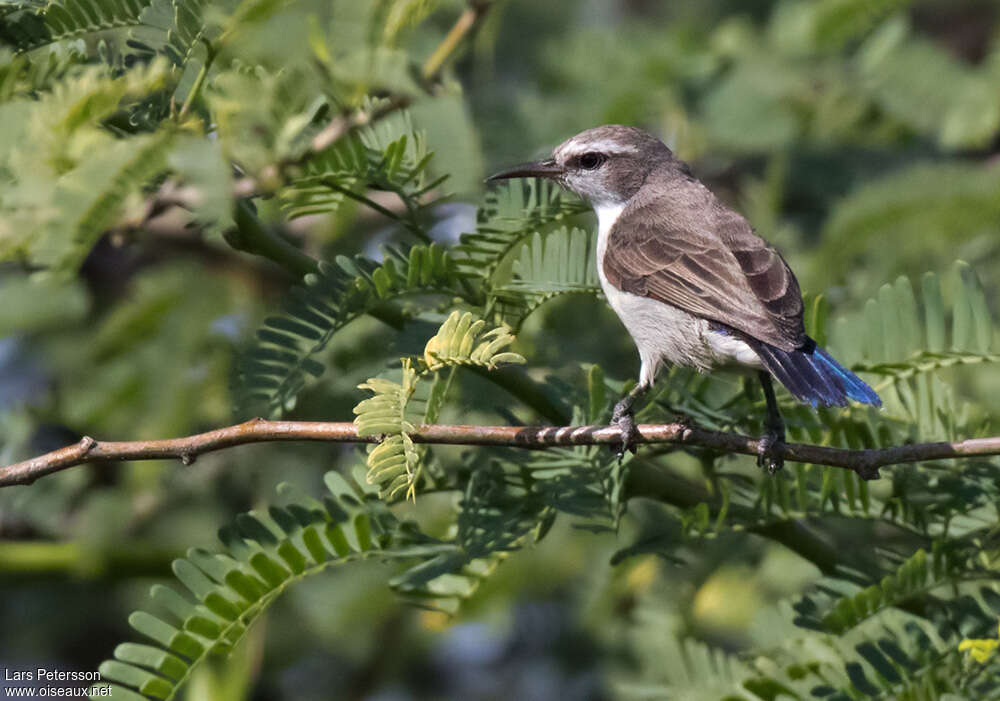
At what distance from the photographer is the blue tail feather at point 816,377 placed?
240 centimetres

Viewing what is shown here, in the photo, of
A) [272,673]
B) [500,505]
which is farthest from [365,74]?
[272,673]

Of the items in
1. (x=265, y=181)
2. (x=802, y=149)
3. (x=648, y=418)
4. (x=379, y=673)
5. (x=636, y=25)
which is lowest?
(x=379, y=673)

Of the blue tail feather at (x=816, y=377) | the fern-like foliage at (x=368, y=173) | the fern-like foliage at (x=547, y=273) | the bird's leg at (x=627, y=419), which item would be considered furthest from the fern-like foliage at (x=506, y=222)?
the blue tail feather at (x=816, y=377)

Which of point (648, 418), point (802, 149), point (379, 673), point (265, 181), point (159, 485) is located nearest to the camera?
point (265, 181)

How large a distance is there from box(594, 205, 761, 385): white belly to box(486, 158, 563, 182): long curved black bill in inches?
18.1

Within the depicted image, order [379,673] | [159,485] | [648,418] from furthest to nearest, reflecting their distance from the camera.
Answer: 1. [379,673]
2. [159,485]
3. [648,418]

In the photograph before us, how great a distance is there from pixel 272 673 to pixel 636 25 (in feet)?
12.0

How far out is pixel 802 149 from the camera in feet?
17.0

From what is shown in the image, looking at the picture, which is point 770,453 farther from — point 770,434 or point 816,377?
point 816,377

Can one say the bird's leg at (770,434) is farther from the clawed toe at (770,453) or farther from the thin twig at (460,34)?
the thin twig at (460,34)

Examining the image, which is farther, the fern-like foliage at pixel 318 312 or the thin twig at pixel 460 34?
the thin twig at pixel 460 34

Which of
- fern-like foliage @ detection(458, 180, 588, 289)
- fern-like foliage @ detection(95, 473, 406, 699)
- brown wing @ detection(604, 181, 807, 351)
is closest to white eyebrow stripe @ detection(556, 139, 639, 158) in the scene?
brown wing @ detection(604, 181, 807, 351)

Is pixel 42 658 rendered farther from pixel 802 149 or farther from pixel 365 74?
pixel 802 149

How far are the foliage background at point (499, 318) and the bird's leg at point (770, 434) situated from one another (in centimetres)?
9
